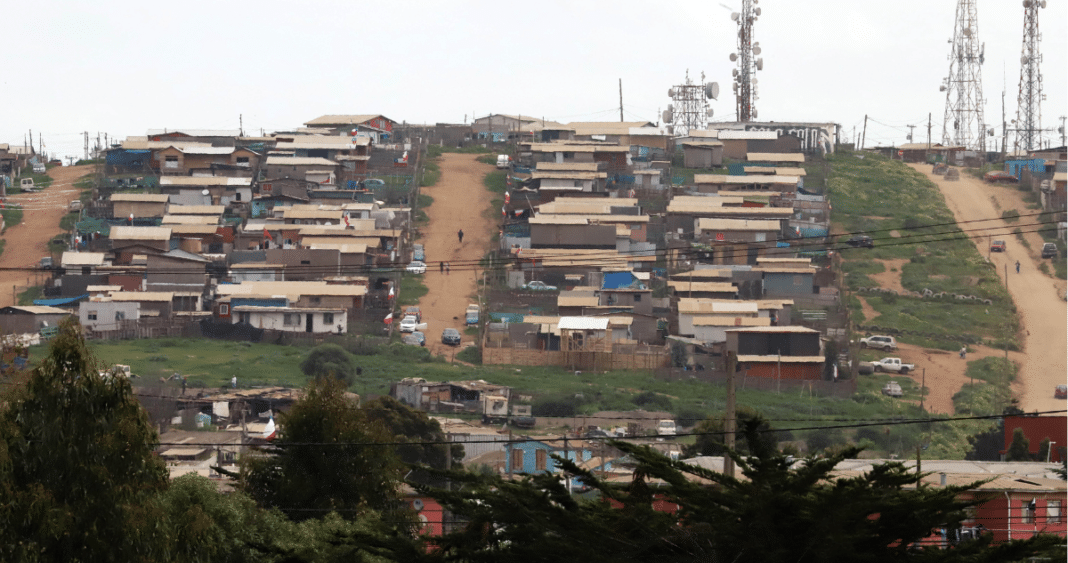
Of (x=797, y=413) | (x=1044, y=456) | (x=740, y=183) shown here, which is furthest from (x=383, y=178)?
(x=1044, y=456)

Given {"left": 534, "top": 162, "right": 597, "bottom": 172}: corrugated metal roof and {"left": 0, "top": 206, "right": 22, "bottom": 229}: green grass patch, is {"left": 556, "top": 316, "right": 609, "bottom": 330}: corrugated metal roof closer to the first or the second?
{"left": 534, "top": 162, "right": 597, "bottom": 172}: corrugated metal roof

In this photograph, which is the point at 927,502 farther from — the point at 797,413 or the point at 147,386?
the point at 147,386

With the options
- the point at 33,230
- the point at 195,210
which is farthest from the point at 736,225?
the point at 33,230

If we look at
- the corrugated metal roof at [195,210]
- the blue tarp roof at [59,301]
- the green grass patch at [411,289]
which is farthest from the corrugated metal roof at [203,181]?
the blue tarp roof at [59,301]

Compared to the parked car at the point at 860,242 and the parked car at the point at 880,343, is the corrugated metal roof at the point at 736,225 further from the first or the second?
the parked car at the point at 880,343

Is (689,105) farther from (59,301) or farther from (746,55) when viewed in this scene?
(59,301)
